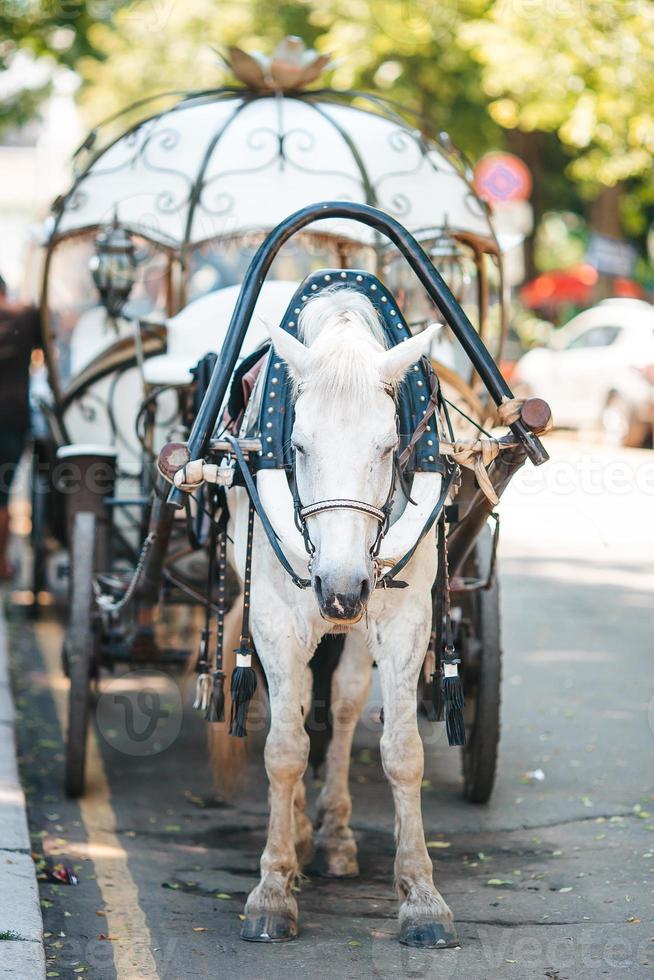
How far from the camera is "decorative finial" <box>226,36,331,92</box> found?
7402 millimetres

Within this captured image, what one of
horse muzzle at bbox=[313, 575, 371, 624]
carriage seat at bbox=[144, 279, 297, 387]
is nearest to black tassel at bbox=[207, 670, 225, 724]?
horse muzzle at bbox=[313, 575, 371, 624]

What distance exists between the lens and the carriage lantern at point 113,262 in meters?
6.86

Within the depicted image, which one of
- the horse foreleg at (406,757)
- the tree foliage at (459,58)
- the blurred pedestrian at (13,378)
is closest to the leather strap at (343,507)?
the horse foreleg at (406,757)

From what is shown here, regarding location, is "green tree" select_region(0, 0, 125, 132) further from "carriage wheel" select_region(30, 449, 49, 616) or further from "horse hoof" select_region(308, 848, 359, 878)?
"horse hoof" select_region(308, 848, 359, 878)

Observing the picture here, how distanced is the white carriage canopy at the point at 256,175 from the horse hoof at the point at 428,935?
3332 mm

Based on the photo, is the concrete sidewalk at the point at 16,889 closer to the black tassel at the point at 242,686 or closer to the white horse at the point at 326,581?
the white horse at the point at 326,581

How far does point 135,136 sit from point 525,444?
3.55m

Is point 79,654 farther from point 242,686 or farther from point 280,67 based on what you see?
point 280,67

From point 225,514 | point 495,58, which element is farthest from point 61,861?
point 495,58

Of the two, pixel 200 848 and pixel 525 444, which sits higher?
pixel 525 444

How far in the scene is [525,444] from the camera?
4613mm

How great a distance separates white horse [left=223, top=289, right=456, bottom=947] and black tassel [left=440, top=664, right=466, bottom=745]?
0.11 metres

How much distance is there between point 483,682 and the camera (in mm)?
5855

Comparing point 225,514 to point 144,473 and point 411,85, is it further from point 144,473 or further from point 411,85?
point 411,85
